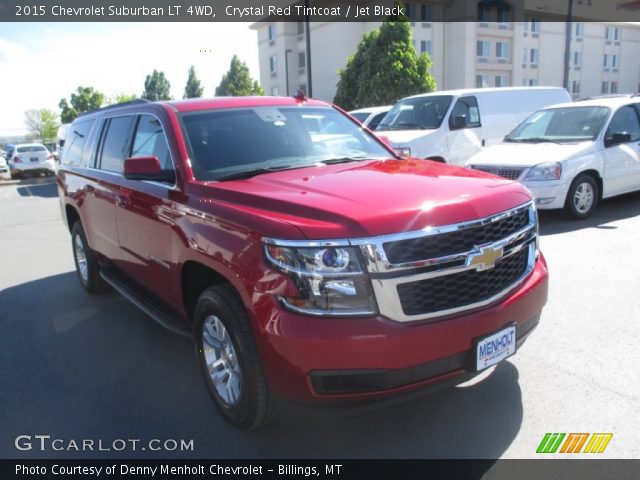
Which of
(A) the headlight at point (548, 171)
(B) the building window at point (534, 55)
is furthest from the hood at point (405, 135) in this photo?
(B) the building window at point (534, 55)

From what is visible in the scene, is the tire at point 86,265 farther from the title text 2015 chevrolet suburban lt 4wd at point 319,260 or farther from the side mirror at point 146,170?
the side mirror at point 146,170

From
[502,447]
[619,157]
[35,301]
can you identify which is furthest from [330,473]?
[619,157]

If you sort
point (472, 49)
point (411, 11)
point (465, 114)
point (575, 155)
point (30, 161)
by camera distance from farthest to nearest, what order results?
1. point (472, 49)
2. point (411, 11)
3. point (30, 161)
4. point (465, 114)
5. point (575, 155)

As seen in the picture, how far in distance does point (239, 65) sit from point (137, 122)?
188ft

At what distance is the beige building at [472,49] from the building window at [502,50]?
0.08m

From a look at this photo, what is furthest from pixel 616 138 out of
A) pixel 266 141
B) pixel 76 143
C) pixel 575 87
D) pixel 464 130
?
pixel 575 87

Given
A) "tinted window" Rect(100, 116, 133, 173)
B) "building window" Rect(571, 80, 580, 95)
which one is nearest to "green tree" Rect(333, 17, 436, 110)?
"building window" Rect(571, 80, 580, 95)

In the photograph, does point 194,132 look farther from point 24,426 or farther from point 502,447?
point 502,447

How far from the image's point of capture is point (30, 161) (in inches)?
909

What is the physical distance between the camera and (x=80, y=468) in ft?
9.86

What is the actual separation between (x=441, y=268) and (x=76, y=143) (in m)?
5.13

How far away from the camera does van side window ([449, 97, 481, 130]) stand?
10859mm

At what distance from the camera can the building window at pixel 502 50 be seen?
46.5m
